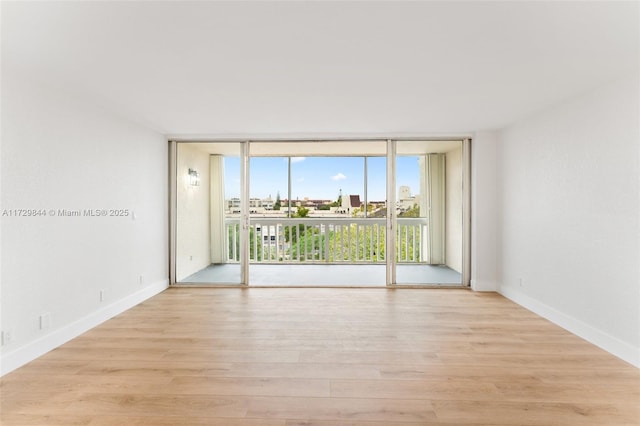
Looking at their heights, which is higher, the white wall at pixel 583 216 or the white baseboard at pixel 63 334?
the white wall at pixel 583 216

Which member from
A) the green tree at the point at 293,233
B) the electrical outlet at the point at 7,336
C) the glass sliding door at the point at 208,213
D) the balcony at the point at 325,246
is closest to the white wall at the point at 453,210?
the balcony at the point at 325,246

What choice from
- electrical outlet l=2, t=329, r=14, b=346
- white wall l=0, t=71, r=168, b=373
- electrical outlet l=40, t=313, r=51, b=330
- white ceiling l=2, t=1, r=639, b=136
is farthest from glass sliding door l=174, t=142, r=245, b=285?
electrical outlet l=2, t=329, r=14, b=346

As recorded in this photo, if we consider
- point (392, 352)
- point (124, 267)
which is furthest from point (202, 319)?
point (392, 352)

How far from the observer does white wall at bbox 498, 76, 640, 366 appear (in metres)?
2.62

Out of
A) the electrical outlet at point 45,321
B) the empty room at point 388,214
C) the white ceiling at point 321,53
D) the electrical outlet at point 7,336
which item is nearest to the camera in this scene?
the white ceiling at point 321,53

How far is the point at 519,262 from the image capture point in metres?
4.14

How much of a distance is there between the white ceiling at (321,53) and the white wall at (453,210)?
93.9 inches

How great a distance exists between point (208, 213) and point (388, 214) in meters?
3.43

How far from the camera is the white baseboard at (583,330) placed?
2577 millimetres

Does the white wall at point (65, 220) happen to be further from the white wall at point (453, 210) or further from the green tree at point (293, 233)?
the white wall at point (453, 210)

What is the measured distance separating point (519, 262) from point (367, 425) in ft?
10.7

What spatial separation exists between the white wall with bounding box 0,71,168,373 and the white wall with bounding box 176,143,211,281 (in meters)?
0.88

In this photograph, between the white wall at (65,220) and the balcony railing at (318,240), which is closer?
the white wall at (65,220)

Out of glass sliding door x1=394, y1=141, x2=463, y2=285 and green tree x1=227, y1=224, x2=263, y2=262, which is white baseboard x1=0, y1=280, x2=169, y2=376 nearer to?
green tree x1=227, y1=224, x2=263, y2=262
